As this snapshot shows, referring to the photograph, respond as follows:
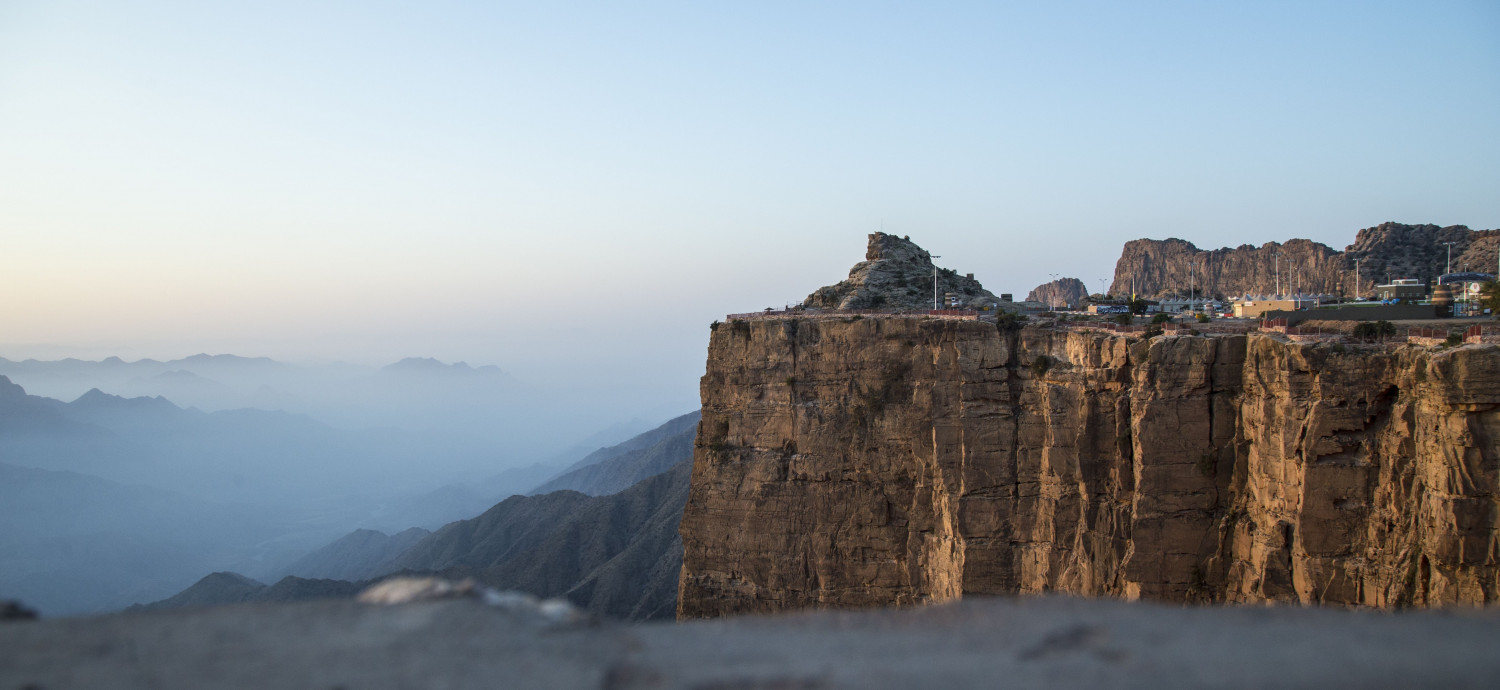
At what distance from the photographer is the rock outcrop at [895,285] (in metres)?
38.9

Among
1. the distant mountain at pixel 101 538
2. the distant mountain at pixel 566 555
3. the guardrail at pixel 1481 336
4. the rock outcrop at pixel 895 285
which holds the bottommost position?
the distant mountain at pixel 101 538

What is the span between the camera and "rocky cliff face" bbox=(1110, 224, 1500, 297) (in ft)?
161

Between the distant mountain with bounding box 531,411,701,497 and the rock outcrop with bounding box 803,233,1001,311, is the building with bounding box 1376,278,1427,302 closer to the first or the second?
the rock outcrop with bounding box 803,233,1001,311

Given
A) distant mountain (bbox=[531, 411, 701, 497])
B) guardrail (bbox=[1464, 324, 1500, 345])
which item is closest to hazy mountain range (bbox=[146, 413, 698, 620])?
distant mountain (bbox=[531, 411, 701, 497])

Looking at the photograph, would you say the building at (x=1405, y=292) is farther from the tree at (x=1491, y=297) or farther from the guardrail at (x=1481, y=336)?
the guardrail at (x=1481, y=336)

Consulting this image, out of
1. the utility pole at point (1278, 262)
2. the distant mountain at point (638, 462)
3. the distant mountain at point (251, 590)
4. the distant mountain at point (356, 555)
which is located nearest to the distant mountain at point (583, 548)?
the distant mountain at point (251, 590)

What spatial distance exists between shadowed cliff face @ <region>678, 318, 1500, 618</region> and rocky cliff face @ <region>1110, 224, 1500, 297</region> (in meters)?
36.4

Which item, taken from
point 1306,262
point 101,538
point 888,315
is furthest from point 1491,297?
point 101,538

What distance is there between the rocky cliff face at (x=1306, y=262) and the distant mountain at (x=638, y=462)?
5636cm

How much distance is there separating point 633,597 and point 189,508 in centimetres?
18711

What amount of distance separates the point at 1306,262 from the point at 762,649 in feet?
245

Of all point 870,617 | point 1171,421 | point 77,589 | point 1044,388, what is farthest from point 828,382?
point 77,589

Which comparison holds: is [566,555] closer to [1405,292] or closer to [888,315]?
[888,315]

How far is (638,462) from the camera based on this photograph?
108 m
